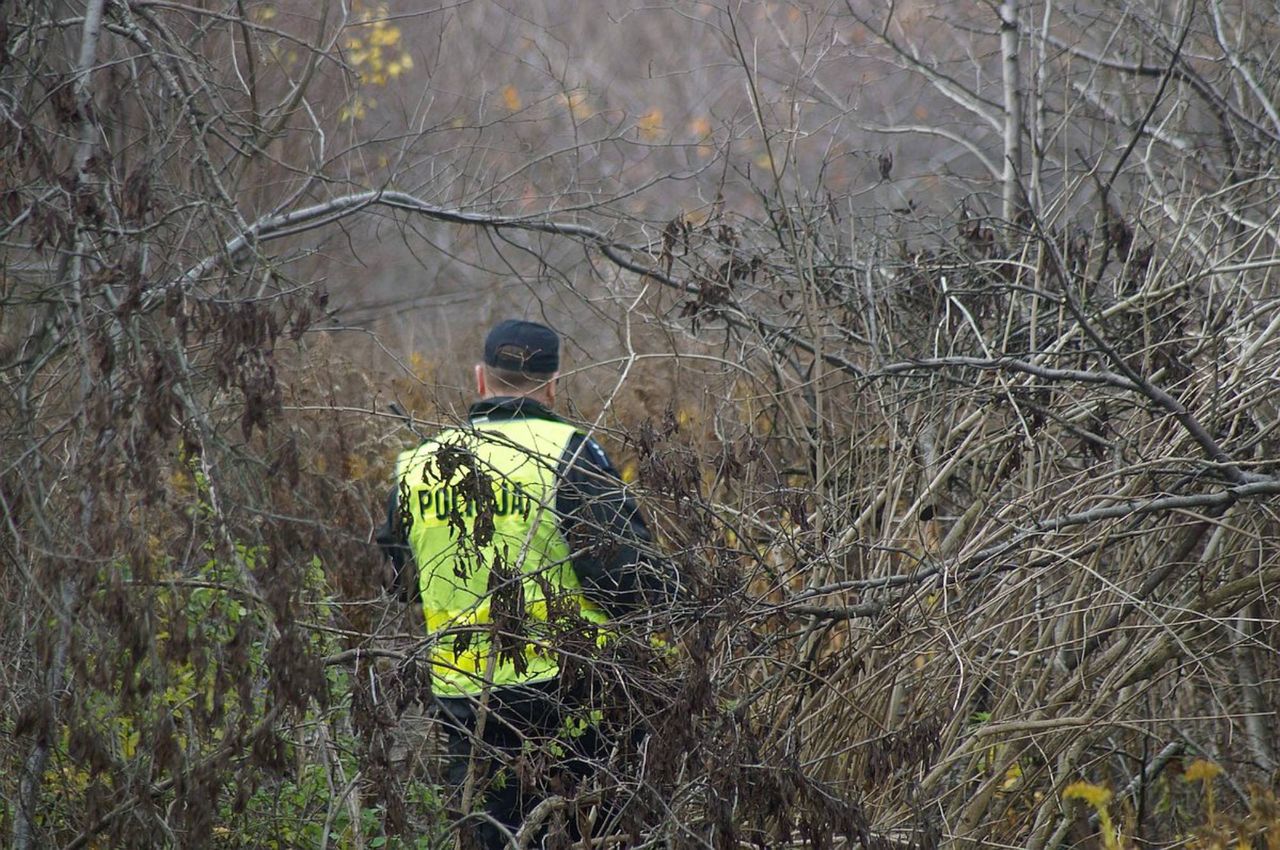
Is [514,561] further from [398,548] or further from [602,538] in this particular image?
[398,548]

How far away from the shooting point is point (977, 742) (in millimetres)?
3879

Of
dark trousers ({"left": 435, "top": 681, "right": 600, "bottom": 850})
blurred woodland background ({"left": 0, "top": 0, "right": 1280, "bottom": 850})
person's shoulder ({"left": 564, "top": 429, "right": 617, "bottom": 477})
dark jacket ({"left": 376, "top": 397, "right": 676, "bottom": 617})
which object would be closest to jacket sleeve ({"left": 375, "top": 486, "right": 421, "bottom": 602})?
dark jacket ({"left": 376, "top": 397, "right": 676, "bottom": 617})

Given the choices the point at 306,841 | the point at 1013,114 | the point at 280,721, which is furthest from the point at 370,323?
the point at 280,721

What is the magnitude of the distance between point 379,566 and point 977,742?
5.70 feet

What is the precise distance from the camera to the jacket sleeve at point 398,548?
3.85 meters

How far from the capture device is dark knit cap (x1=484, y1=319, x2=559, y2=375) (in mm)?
4532

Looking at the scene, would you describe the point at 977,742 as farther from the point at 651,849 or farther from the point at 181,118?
the point at 181,118

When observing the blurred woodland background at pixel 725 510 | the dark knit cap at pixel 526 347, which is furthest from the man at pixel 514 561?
the blurred woodland background at pixel 725 510

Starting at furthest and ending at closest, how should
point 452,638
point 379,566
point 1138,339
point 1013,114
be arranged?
point 1013,114 → point 1138,339 → point 452,638 → point 379,566

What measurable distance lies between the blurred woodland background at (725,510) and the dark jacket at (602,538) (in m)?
0.13

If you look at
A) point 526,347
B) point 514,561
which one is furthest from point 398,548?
point 526,347

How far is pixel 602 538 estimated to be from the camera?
376 centimetres

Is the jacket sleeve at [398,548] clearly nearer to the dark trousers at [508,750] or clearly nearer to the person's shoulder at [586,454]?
the dark trousers at [508,750]

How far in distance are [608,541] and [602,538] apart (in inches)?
1.1
